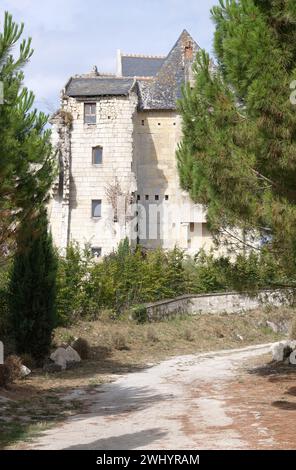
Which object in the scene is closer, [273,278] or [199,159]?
[199,159]

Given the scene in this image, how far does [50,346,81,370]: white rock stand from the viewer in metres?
15.6

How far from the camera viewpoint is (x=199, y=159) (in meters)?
11.3

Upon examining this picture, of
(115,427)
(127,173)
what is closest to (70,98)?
(127,173)

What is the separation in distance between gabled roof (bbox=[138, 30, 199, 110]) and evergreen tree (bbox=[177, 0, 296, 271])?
23.9 meters

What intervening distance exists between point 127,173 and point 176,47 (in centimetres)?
935

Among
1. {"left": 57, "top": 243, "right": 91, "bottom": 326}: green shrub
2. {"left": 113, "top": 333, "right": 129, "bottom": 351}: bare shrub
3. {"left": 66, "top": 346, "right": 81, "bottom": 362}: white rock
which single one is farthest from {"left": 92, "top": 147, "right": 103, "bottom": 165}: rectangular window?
{"left": 66, "top": 346, "right": 81, "bottom": 362}: white rock

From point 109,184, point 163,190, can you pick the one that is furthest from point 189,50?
point 109,184

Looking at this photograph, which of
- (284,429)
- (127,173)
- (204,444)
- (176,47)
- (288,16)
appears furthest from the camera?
(176,47)

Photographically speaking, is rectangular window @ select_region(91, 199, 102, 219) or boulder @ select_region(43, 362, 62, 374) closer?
boulder @ select_region(43, 362, 62, 374)

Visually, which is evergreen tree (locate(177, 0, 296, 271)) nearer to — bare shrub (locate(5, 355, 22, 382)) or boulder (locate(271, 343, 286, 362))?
boulder (locate(271, 343, 286, 362))

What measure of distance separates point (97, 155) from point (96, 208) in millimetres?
2957

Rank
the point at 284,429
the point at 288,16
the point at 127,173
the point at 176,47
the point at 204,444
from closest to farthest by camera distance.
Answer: the point at 204,444
the point at 284,429
the point at 288,16
the point at 127,173
the point at 176,47

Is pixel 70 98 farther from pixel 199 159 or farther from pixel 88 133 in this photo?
pixel 199 159

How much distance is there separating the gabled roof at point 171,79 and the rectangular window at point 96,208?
619 cm
